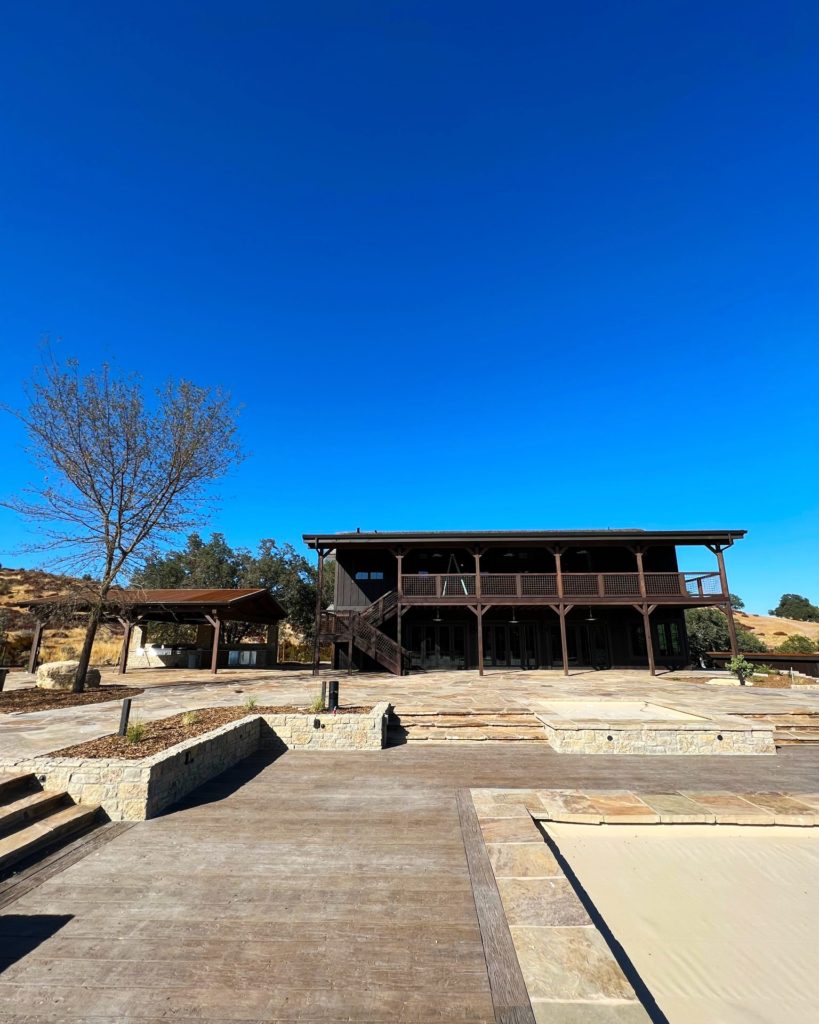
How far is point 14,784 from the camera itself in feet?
16.3

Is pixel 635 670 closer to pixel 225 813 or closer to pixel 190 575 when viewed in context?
pixel 225 813

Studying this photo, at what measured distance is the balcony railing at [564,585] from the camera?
19.1m

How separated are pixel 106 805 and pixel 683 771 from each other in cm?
777

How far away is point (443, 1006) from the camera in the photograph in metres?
2.48

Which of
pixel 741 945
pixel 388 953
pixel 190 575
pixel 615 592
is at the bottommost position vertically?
pixel 741 945

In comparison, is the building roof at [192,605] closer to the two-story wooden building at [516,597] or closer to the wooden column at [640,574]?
the two-story wooden building at [516,597]

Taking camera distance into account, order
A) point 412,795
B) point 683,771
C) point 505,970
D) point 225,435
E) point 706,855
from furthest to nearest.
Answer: point 225,435 < point 683,771 < point 412,795 < point 706,855 < point 505,970

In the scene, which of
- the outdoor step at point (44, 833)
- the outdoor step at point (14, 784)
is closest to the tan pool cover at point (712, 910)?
the outdoor step at point (44, 833)

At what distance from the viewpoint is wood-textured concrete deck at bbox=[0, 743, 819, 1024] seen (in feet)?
8.26

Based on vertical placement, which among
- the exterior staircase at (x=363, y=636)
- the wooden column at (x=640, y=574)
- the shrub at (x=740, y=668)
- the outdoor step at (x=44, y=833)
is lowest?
the outdoor step at (x=44, y=833)

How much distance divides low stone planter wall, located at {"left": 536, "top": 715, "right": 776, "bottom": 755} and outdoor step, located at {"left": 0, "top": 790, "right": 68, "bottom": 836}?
703 cm

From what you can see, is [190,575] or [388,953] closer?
[388,953]

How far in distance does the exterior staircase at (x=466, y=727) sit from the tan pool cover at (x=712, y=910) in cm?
388

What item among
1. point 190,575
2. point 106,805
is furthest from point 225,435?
point 190,575
